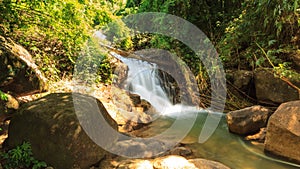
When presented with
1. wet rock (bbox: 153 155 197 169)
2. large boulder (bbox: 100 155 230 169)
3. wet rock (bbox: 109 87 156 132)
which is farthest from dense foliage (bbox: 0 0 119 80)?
wet rock (bbox: 153 155 197 169)

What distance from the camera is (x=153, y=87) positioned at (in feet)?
24.0

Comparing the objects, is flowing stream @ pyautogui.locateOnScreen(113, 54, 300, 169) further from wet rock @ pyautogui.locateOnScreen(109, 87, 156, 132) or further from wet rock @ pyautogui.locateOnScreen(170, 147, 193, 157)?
wet rock @ pyautogui.locateOnScreen(109, 87, 156, 132)

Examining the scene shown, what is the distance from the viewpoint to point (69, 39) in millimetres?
4453

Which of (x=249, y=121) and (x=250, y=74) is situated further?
(x=250, y=74)

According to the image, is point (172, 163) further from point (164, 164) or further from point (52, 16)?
point (52, 16)

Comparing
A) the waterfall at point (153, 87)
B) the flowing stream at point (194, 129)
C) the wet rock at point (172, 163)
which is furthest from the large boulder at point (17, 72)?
the waterfall at point (153, 87)

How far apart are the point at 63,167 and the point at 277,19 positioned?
5.49 metres

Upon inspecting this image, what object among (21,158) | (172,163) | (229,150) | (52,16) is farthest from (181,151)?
(52,16)

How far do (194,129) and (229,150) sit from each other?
1076mm

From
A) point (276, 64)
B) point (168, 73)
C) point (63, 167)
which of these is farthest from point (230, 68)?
point (63, 167)

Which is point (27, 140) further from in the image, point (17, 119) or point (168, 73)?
Answer: point (168, 73)

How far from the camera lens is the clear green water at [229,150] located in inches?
153

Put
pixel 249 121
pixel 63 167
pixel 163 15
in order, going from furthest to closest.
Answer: pixel 163 15 < pixel 249 121 < pixel 63 167

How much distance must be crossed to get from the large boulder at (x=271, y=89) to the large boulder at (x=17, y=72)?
475cm
